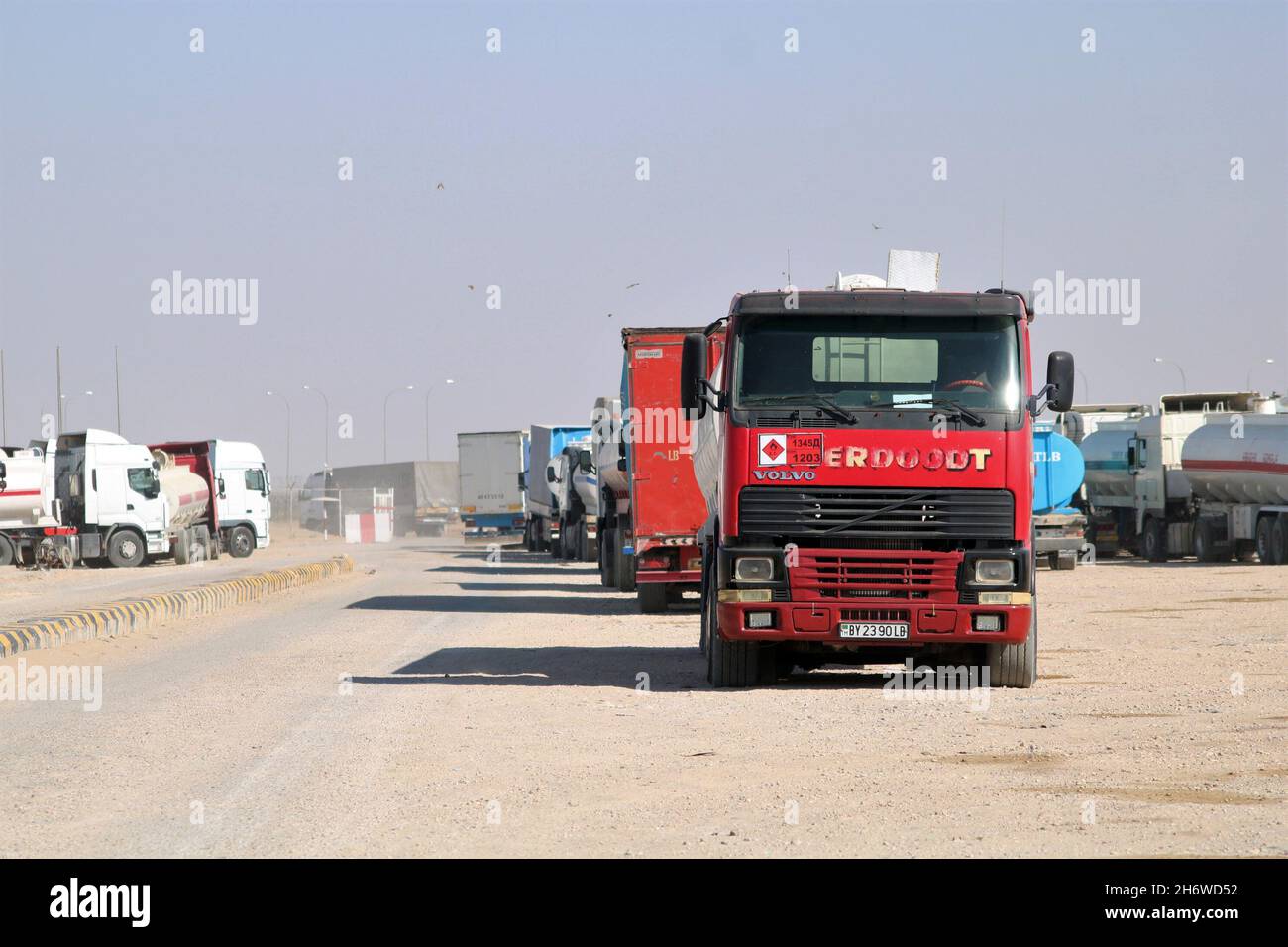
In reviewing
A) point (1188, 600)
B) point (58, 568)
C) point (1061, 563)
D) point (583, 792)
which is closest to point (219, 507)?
point (58, 568)

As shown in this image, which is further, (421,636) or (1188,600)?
(1188,600)

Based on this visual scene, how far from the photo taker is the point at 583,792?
8.77 metres

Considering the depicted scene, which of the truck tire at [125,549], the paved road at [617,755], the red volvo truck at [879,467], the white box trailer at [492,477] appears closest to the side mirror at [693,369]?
the red volvo truck at [879,467]

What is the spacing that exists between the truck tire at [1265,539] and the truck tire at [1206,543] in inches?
93.8

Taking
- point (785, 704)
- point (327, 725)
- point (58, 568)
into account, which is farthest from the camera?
point (58, 568)

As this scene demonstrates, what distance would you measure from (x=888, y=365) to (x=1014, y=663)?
268 centimetres

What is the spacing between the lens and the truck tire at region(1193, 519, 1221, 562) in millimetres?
Answer: 42156

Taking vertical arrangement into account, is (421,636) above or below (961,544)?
below

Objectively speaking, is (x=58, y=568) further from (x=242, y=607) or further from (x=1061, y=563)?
(x=1061, y=563)

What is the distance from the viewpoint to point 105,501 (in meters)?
45.1

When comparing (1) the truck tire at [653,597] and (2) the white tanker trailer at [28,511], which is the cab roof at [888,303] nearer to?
(1) the truck tire at [653,597]

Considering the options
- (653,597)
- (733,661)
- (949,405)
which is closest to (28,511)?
(653,597)

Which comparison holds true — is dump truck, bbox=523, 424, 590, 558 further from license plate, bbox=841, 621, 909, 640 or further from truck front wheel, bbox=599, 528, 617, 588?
license plate, bbox=841, 621, 909, 640
